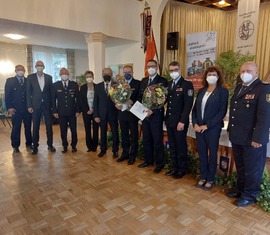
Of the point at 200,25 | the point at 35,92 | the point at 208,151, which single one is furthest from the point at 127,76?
the point at 200,25

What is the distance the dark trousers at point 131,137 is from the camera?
3563mm

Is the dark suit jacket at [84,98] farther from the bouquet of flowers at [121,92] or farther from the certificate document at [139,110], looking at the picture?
the certificate document at [139,110]

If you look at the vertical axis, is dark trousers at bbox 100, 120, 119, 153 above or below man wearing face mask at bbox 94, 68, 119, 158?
below

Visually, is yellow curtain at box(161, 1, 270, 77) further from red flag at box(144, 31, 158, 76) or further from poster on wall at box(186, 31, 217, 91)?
red flag at box(144, 31, 158, 76)

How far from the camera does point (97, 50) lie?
19.7ft

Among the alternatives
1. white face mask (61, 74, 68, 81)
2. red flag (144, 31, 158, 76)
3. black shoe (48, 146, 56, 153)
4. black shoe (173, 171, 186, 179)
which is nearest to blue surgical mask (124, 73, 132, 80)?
white face mask (61, 74, 68, 81)

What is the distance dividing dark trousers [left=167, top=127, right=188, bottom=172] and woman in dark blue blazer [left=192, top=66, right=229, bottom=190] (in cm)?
28

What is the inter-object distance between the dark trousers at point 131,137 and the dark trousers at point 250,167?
155 cm

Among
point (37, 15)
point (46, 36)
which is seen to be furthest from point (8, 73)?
point (37, 15)

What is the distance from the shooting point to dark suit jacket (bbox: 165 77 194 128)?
2.84m

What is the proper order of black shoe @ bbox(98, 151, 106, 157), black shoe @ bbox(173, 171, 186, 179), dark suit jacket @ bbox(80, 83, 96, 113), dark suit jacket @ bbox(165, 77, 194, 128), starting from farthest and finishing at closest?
dark suit jacket @ bbox(80, 83, 96, 113) < black shoe @ bbox(98, 151, 106, 157) < black shoe @ bbox(173, 171, 186, 179) < dark suit jacket @ bbox(165, 77, 194, 128)

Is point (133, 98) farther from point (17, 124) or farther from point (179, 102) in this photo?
point (17, 124)

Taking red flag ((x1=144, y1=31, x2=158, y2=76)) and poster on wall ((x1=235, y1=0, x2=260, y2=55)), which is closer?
poster on wall ((x1=235, y1=0, x2=260, y2=55))

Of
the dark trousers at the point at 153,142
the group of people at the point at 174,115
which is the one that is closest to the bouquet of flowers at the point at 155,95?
the group of people at the point at 174,115
